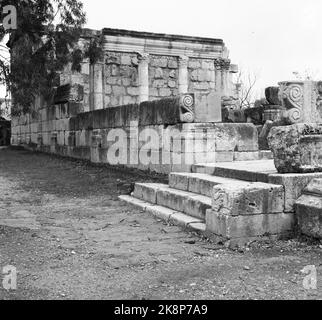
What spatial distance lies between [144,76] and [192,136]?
910cm

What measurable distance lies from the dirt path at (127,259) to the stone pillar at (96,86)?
874 cm

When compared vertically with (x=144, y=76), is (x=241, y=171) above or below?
below

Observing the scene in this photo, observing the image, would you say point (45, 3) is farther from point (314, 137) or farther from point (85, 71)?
point (314, 137)

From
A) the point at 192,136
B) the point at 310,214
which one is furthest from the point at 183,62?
the point at 310,214

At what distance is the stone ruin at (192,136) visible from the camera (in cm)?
573

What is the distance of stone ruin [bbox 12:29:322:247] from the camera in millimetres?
5730

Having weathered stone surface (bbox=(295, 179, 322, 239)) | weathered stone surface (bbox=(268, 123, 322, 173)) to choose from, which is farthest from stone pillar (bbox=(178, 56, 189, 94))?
weathered stone surface (bbox=(295, 179, 322, 239))

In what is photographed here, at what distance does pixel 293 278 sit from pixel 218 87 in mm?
15981

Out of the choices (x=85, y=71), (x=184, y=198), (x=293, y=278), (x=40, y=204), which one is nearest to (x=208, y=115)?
(x=184, y=198)

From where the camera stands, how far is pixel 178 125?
941 centimetres

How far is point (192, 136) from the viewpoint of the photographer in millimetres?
9164

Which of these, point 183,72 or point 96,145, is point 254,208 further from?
point 183,72

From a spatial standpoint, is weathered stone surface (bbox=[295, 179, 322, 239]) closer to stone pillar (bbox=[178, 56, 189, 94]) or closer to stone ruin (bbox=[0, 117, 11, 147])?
stone pillar (bbox=[178, 56, 189, 94])

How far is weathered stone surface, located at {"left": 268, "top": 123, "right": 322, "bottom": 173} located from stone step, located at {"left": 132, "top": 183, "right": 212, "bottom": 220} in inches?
42.6
